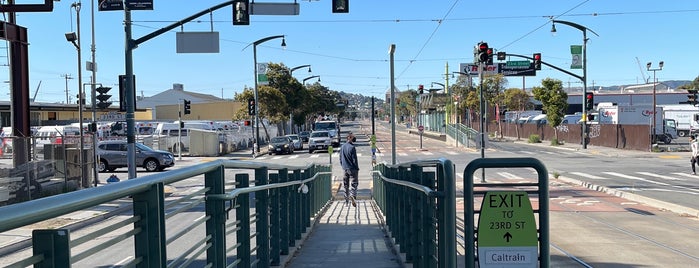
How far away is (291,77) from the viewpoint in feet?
205

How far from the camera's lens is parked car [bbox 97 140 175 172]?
3111cm

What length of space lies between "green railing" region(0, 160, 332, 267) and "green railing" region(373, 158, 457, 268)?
4.87 ft

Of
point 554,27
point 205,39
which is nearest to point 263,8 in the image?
point 205,39

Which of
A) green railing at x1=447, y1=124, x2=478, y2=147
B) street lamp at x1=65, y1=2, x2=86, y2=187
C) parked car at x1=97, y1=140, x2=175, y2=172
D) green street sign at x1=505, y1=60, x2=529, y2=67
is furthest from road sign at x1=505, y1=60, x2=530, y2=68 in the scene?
street lamp at x1=65, y1=2, x2=86, y2=187

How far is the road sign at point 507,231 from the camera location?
3.95 meters

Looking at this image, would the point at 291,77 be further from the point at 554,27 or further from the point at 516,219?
the point at 516,219

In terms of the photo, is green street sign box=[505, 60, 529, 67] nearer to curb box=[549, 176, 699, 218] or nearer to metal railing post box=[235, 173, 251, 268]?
curb box=[549, 176, 699, 218]

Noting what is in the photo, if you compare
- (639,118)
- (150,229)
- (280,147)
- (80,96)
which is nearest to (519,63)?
(639,118)

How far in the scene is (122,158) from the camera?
102 feet

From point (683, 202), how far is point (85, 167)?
19.2 metres

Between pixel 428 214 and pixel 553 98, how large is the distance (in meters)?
49.6

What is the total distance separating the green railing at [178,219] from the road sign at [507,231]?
70.7 inches

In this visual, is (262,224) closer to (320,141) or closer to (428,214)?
(428,214)

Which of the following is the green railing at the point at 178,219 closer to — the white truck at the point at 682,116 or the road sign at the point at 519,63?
the road sign at the point at 519,63
